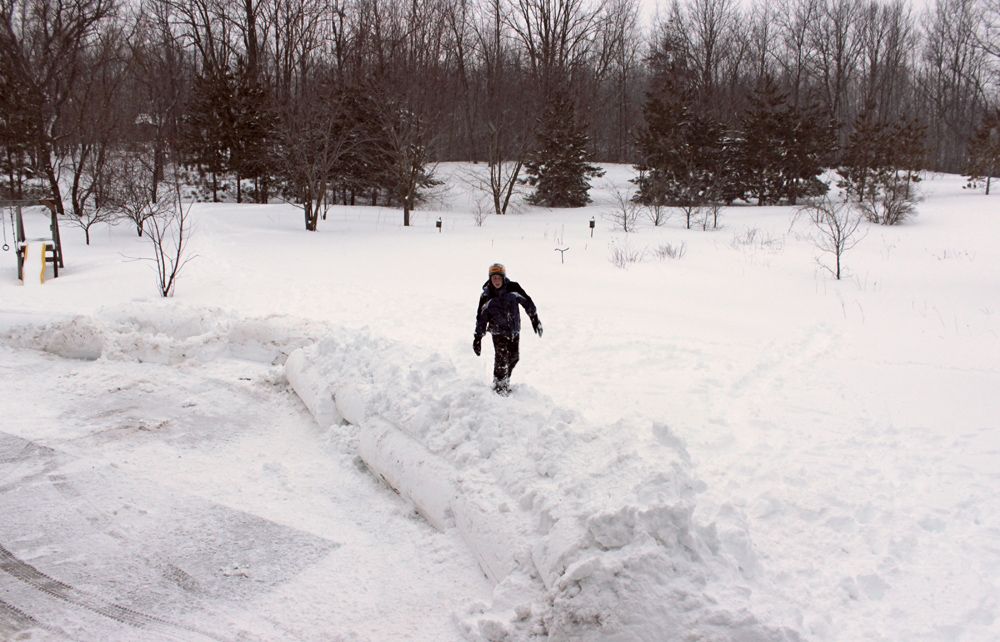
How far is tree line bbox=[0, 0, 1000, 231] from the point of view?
2678 centimetres

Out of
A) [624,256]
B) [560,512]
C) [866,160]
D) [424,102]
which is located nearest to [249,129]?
[424,102]

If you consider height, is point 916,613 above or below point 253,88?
below

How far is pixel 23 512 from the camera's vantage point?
194 inches

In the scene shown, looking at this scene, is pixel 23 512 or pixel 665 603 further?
pixel 23 512

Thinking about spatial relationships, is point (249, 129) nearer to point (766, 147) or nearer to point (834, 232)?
point (766, 147)

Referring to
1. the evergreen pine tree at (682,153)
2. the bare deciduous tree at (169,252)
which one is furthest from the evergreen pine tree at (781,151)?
the bare deciduous tree at (169,252)

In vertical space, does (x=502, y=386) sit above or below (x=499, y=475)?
above

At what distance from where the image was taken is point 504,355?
6.93 metres

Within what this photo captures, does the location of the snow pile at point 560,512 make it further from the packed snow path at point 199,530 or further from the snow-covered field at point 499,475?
the packed snow path at point 199,530

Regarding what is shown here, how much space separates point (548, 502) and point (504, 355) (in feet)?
9.01

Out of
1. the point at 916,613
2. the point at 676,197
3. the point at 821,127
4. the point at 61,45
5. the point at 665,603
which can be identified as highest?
the point at 61,45

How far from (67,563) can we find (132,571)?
1.49ft

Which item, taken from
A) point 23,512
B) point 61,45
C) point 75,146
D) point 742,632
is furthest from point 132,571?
point 61,45

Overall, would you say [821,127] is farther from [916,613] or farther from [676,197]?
[916,613]
